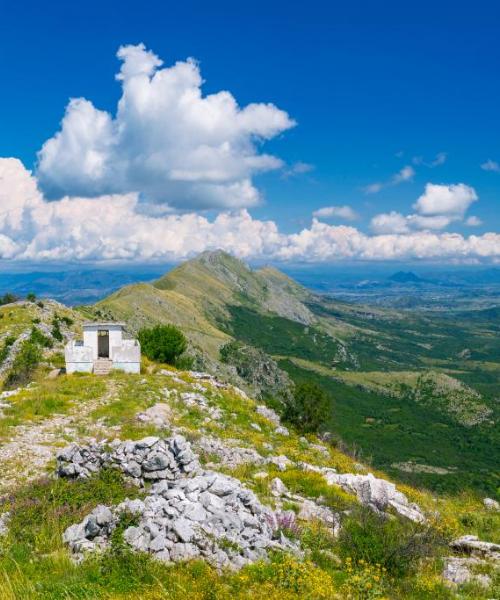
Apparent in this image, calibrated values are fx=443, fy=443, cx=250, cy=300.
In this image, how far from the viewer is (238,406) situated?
34.0 meters

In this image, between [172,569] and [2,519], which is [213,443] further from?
[172,569]

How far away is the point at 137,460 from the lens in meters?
17.0

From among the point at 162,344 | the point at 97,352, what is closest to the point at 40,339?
the point at 162,344

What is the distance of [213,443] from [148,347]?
104 feet

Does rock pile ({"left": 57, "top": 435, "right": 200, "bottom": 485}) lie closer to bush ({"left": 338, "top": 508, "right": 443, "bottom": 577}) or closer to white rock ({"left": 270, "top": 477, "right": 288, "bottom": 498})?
white rock ({"left": 270, "top": 477, "right": 288, "bottom": 498})

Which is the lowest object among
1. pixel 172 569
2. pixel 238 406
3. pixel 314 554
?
pixel 238 406

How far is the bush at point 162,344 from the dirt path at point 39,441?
2283 centimetres

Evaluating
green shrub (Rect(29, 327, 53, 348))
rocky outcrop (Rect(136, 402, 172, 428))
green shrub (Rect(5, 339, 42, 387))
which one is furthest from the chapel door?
rocky outcrop (Rect(136, 402, 172, 428))

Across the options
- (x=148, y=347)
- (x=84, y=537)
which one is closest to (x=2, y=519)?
(x=84, y=537)

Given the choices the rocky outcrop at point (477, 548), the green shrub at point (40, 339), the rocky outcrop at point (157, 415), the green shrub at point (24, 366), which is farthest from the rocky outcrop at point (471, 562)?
the green shrub at point (40, 339)

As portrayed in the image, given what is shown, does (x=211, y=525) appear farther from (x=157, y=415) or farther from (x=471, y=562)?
(x=157, y=415)

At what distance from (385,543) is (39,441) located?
1721 centimetres

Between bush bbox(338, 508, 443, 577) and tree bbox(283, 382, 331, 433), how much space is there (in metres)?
30.0

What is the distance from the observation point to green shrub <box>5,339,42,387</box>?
4075 centimetres
